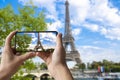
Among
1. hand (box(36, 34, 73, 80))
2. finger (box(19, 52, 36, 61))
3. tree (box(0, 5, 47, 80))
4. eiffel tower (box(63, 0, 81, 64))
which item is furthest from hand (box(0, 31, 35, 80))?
eiffel tower (box(63, 0, 81, 64))

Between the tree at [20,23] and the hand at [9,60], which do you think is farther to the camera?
the tree at [20,23]

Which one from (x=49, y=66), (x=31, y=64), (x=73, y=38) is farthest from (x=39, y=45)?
(x=73, y=38)

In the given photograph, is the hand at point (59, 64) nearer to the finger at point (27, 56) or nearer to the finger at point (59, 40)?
the finger at point (59, 40)

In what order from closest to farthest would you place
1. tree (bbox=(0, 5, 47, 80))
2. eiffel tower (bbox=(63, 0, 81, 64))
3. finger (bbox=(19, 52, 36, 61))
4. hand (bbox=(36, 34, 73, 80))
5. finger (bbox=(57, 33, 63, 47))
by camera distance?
hand (bbox=(36, 34, 73, 80)), finger (bbox=(57, 33, 63, 47)), finger (bbox=(19, 52, 36, 61)), tree (bbox=(0, 5, 47, 80)), eiffel tower (bbox=(63, 0, 81, 64))

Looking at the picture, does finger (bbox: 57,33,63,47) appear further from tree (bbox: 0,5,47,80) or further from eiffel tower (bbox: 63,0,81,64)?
eiffel tower (bbox: 63,0,81,64)

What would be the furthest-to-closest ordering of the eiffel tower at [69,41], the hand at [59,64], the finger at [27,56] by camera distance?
the eiffel tower at [69,41], the finger at [27,56], the hand at [59,64]

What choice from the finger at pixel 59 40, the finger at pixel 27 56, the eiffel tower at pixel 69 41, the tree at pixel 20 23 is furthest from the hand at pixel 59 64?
the eiffel tower at pixel 69 41

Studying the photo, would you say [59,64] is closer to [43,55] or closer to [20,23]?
[43,55]

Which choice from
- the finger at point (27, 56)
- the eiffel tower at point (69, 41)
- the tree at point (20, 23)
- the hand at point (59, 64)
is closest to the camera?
the hand at point (59, 64)

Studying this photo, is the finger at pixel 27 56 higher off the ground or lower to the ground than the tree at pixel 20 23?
lower

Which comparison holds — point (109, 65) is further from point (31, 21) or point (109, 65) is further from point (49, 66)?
point (49, 66)

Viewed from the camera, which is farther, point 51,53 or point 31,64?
point 31,64
